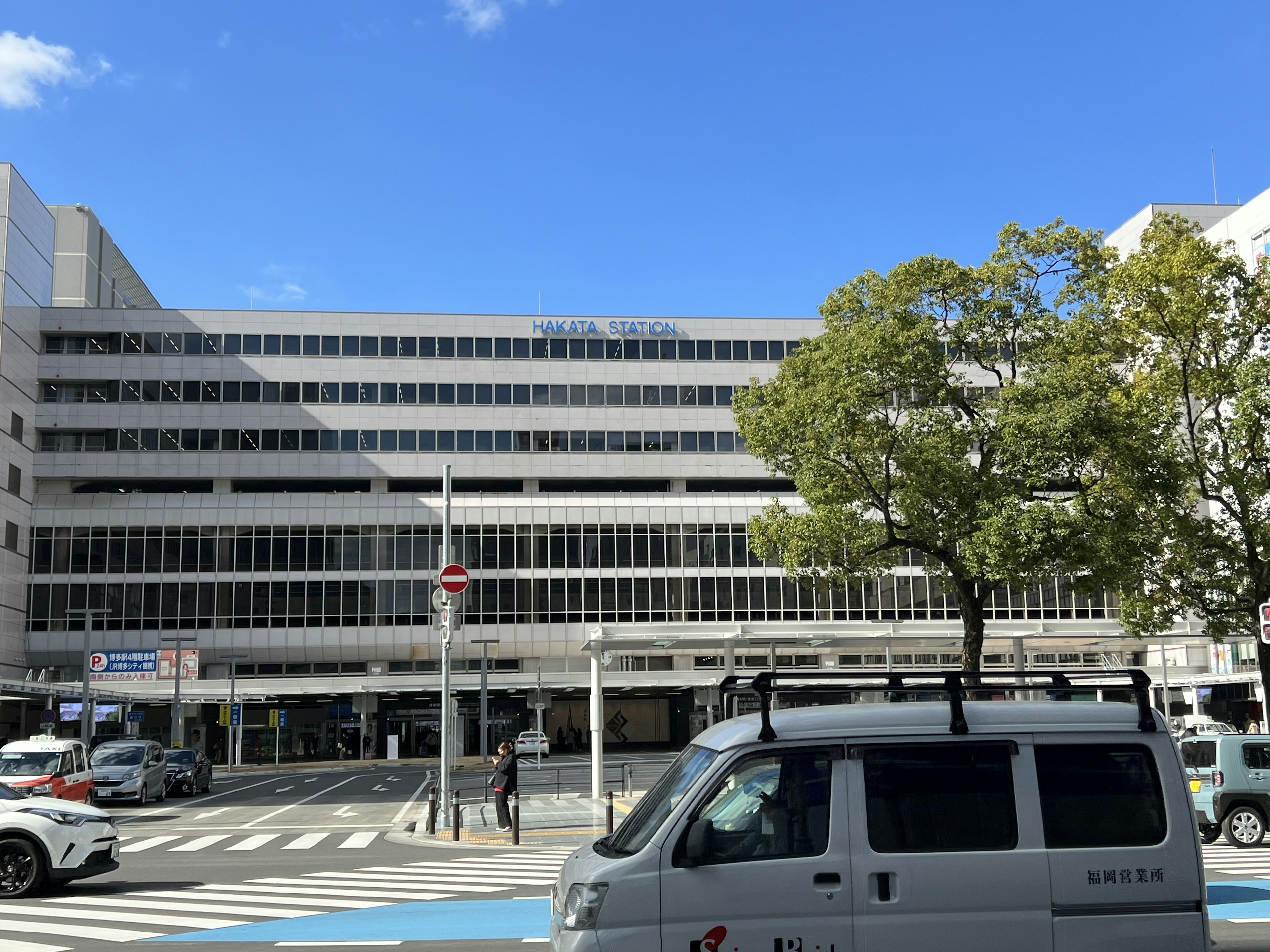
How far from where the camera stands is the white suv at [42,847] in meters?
13.6

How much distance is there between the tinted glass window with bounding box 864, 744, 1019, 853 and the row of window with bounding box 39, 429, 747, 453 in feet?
213

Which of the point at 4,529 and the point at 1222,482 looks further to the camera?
the point at 4,529

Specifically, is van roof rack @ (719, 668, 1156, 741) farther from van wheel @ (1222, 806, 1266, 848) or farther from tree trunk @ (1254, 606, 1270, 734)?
tree trunk @ (1254, 606, 1270, 734)

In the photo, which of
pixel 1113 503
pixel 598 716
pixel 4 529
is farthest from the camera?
pixel 4 529

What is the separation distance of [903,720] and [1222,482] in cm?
1966

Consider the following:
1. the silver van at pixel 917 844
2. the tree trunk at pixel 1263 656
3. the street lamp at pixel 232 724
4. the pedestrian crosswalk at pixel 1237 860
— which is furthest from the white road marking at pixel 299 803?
the silver van at pixel 917 844

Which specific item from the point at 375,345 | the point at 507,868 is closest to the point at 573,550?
the point at 375,345

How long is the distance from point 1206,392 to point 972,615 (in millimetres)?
6574

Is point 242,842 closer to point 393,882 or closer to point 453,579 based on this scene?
point 453,579

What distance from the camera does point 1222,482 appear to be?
2356 cm

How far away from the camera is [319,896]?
46.8 feet

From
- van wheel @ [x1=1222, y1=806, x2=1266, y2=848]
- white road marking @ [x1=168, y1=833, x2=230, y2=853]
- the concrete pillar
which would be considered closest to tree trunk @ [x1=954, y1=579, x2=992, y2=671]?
van wheel @ [x1=1222, y1=806, x2=1266, y2=848]

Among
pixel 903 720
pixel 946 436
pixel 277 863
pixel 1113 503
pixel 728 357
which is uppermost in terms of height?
pixel 728 357

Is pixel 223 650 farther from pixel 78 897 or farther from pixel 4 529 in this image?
pixel 78 897
